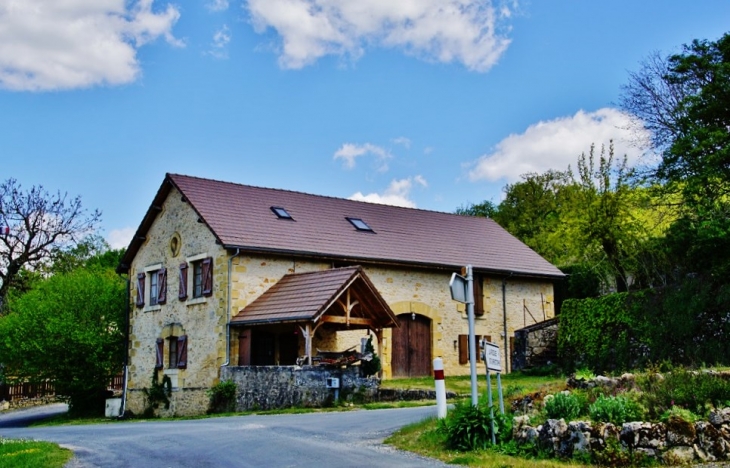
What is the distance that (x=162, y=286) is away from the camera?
30.2 meters

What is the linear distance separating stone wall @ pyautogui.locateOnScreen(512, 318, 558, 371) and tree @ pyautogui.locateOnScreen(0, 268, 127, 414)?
1536 cm

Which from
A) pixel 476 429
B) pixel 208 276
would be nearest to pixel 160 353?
pixel 208 276

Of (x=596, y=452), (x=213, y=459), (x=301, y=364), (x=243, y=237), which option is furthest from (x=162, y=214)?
(x=596, y=452)

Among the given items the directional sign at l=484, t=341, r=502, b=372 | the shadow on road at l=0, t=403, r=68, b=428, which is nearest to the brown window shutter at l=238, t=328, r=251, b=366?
the shadow on road at l=0, t=403, r=68, b=428

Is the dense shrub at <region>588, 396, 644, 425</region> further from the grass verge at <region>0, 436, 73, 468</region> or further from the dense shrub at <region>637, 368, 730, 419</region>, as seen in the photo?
the grass verge at <region>0, 436, 73, 468</region>

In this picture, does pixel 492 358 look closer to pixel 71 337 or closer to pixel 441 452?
pixel 441 452

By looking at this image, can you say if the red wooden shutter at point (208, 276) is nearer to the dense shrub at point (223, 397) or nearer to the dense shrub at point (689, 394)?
the dense shrub at point (223, 397)

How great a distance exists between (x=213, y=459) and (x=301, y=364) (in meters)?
11.6

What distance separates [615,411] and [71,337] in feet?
78.8

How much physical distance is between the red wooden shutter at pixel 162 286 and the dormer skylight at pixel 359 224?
23.9 ft

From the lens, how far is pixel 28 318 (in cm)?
3084

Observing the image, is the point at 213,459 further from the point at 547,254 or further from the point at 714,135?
the point at 547,254

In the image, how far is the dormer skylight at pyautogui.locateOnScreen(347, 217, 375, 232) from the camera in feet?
103

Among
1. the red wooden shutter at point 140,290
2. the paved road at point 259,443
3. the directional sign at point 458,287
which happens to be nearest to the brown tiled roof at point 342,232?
the red wooden shutter at point 140,290
